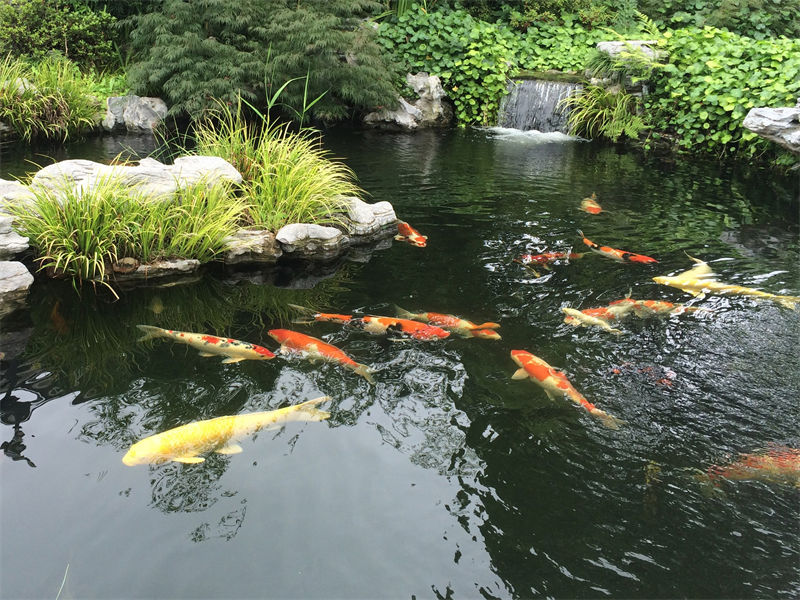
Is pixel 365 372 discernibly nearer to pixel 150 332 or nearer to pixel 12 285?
pixel 150 332

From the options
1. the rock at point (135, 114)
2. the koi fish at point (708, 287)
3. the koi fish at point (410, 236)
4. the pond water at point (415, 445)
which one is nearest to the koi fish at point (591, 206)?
the pond water at point (415, 445)

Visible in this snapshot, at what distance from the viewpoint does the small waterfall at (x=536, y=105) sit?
12.6 meters

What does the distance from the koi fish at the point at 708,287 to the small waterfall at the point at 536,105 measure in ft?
23.9

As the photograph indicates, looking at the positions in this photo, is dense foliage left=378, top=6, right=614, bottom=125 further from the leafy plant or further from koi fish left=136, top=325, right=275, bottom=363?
koi fish left=136, top=325, right=275, bottom=363

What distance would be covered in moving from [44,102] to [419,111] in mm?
6716

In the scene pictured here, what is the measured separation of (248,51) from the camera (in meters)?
11.5

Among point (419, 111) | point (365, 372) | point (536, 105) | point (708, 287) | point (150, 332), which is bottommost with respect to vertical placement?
point (150, 332)

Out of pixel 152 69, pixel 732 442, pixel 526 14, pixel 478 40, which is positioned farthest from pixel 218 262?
pixel 526 14

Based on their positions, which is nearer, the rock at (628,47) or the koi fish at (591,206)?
the koi fish at (591,206)

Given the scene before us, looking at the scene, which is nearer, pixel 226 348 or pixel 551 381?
pixel 551 381

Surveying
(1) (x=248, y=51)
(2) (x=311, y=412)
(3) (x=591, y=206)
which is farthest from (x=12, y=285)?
(1) (x=248, y=51)

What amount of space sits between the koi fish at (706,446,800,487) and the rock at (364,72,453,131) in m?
10.3

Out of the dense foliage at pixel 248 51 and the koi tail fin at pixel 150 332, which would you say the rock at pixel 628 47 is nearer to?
the dense foliage at pixel 248 51

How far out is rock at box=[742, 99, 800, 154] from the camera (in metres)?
8.92
